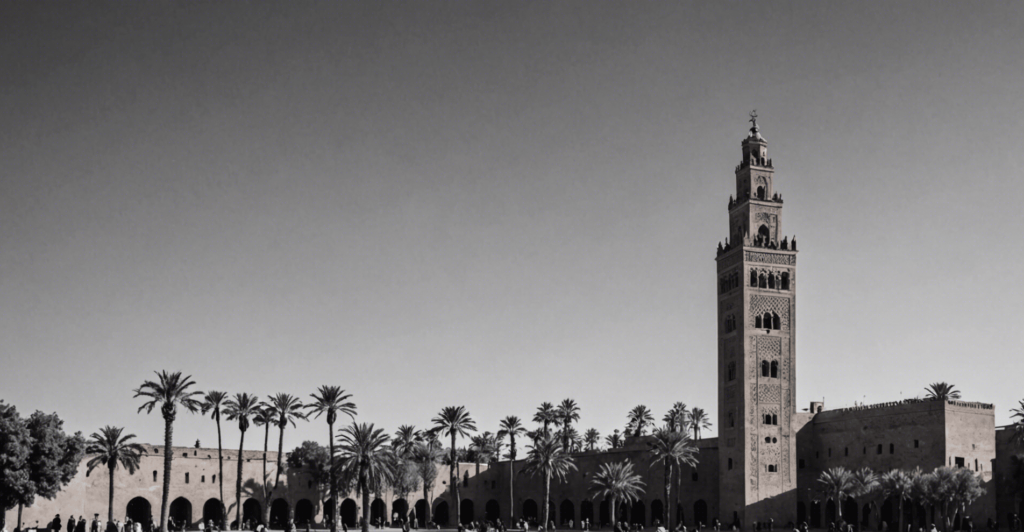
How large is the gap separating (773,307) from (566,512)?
24243 millimetres

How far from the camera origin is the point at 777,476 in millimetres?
76562

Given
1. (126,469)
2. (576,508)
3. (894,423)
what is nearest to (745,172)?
(894,423)

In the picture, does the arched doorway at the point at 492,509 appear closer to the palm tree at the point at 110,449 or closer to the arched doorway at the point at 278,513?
the arched doorway at the point at 278,513

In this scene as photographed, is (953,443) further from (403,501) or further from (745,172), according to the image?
(403,501)

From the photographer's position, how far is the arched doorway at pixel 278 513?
8394cm

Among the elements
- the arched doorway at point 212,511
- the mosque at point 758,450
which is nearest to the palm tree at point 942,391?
the mosque at point 758,450

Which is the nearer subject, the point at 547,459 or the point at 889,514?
the point at 889,514

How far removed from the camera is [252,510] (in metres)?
83.2

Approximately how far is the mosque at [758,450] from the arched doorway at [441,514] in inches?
235

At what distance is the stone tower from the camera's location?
250 ft

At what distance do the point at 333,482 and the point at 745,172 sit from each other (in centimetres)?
3658

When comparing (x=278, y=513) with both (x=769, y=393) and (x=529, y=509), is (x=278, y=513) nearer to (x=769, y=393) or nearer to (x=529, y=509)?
(x=529, y=509)

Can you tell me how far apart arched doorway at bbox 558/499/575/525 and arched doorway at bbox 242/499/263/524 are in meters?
23.4

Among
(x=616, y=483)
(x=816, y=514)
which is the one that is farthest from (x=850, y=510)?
(x=616, y=483)
